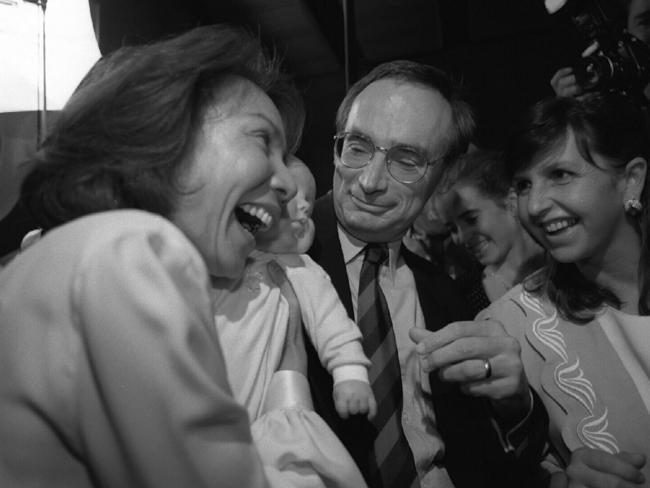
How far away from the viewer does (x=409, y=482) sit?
1.30m

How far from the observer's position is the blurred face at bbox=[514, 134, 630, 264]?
5.95 feet

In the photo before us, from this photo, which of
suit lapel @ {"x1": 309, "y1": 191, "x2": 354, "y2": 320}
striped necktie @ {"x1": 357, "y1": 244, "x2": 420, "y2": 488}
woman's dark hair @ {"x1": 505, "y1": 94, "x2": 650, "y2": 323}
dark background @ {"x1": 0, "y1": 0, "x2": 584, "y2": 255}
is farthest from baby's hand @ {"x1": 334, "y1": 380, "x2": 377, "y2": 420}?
dark background @ {"x1": 0, "y1": 0, "x2": 584, "y2": 255}

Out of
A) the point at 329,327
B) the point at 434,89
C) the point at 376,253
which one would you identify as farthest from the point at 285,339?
the point at 434,89

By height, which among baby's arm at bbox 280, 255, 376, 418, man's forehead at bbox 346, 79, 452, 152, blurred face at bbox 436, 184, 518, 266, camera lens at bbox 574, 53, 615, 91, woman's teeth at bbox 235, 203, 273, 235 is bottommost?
blurred face at bbox 436, 184, 518, 266

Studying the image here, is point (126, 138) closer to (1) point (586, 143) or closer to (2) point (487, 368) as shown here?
(2) point (487, 368)

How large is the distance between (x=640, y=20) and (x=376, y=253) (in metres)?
1.47

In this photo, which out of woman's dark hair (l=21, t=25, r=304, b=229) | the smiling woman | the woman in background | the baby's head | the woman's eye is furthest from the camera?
the woman in background

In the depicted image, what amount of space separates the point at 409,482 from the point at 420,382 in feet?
1.07

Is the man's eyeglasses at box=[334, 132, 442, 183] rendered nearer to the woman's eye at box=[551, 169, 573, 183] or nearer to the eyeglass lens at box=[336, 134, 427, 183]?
the eyeglass lens at box=[336, 134, 427, 183]

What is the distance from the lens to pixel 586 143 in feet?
6.07

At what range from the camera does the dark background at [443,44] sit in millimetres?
3291

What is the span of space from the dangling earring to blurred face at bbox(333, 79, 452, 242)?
683mm

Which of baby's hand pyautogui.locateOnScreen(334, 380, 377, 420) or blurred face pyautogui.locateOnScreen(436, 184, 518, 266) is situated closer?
baby's hand pyautogui.locateOnScreen(334, 380, 377, 420)

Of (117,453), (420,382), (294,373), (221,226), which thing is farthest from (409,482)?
(117,453)
